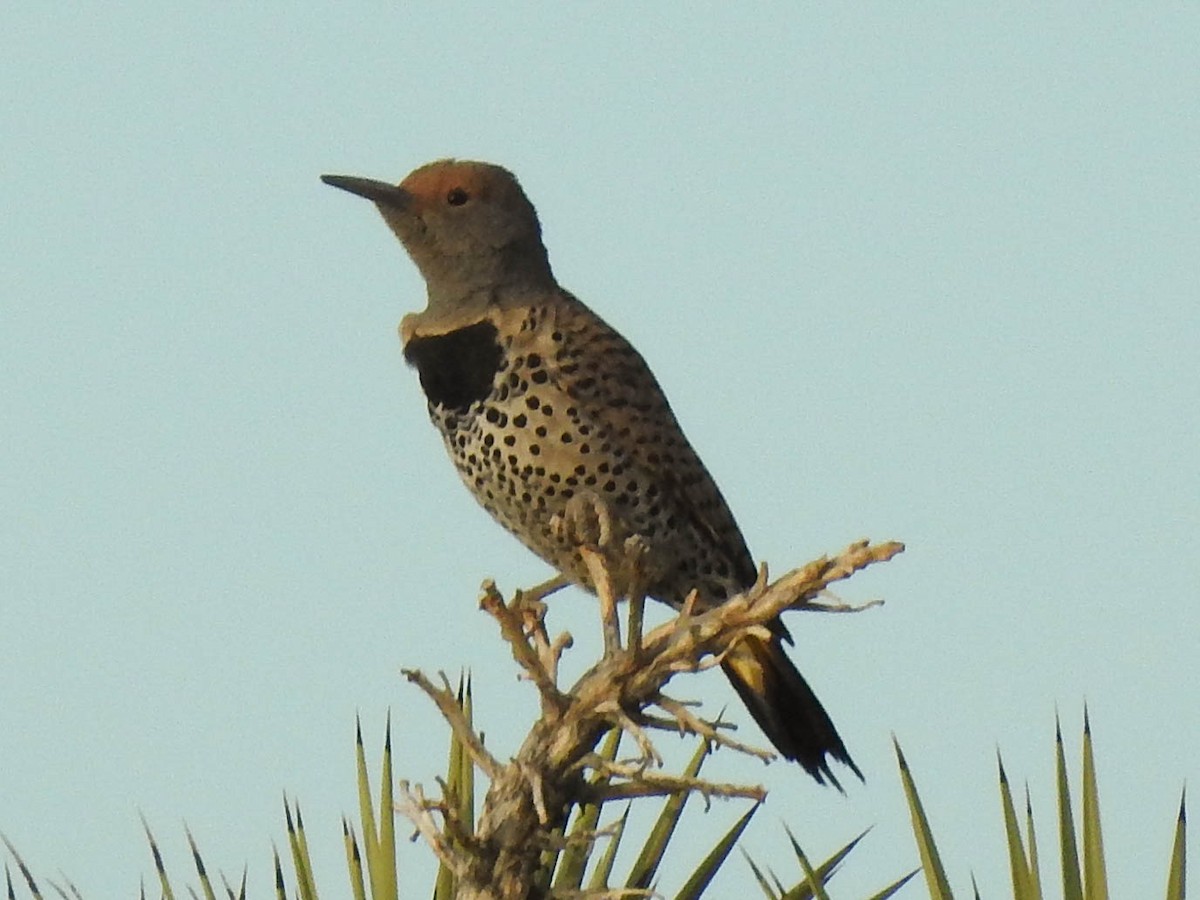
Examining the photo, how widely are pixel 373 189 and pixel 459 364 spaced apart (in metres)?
0.77

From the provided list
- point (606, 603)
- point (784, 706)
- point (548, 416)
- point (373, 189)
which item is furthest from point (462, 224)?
point (606, 603)

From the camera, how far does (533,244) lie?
5.77 meters

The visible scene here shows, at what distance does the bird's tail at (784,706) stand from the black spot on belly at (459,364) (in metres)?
0.99

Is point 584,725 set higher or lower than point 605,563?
lower

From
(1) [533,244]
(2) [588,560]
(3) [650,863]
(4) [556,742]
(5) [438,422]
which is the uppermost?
(1) [533,244]

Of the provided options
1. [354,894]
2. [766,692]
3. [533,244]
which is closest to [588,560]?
[354,894]

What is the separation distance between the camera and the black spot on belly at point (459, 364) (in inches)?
202

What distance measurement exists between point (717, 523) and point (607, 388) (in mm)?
517

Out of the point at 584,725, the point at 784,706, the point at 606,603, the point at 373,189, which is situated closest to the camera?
the point at 584,725

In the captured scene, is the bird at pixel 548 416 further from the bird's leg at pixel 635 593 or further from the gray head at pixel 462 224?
the bird's leg at pixel 635 593

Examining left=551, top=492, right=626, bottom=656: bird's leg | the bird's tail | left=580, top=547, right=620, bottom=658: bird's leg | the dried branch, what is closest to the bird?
the bird's tail

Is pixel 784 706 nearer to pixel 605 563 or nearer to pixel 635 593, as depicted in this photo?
pixel 605 563

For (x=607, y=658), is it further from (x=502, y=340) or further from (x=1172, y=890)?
(x=502, y=340)

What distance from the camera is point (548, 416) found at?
5.13m
